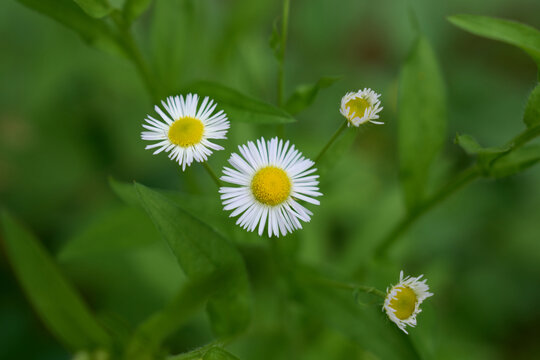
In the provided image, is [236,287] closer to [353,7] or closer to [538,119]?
[538,119]

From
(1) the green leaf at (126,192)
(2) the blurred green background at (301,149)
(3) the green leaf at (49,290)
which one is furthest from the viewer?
(2) the blurred green background at (301,149)

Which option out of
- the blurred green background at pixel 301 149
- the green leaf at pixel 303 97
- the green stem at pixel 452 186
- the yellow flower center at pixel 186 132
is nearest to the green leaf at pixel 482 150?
the green stem at pixel 452 186

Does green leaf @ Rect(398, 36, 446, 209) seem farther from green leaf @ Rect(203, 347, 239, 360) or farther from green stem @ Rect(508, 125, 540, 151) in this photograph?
green leaf @ Rect(203, 347, 239, 360)

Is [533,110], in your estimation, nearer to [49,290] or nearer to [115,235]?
[115,235]

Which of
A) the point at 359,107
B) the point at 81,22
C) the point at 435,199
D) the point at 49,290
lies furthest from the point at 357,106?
the point at 49,290

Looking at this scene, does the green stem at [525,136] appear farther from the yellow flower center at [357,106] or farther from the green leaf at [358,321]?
the green leaf at [358,321]

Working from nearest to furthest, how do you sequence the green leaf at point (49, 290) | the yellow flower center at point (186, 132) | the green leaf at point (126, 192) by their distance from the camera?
the yellow flower center at point (186, 132) < the green leaf at point (126, 192) < the green leaf at point (49, 290)

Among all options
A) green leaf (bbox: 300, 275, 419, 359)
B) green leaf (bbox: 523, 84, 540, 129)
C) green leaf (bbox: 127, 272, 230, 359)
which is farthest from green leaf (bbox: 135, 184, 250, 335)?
green leaf (bbox: 523, 84, 540, 129)
